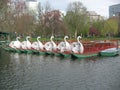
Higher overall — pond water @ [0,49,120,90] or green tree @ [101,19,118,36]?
green tree @ [101,19,118,36]

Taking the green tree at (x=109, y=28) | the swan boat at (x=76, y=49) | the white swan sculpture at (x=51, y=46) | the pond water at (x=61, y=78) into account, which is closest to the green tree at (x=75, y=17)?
the green tree at (x=109, y=28)

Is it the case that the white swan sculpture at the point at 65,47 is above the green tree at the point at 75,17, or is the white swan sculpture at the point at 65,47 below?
below

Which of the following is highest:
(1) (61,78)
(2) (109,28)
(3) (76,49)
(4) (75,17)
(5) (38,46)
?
(4) (75,17)

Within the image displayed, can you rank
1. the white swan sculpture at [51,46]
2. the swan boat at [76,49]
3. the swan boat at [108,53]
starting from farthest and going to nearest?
1. the white swan sculpture at [51,46]
2. the swan boat at [108,53]
3. the swan boat at [76,49]

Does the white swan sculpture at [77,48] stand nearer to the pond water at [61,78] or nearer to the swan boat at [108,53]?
the swan boat at [108,53]

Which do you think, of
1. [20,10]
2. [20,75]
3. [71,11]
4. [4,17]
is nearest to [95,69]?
[20,75]

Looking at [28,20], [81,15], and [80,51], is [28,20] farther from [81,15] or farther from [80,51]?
[80,51]

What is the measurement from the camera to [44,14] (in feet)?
330

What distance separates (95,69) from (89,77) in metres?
5.42

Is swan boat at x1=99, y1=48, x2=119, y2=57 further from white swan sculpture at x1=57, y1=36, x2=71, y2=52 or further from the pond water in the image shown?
the pond water

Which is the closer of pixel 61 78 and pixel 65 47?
pixel 61 78

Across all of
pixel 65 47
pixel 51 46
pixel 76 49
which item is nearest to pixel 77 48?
pixel 76 49

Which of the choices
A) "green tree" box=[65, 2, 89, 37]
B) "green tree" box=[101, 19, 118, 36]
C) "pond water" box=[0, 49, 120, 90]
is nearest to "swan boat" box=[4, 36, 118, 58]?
"pond water" box=[0, 49, 120, 90]

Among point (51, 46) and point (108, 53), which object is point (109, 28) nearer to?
point (51, 46)
